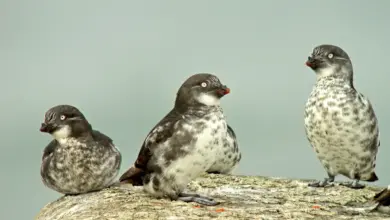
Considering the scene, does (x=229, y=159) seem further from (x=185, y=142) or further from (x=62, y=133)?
(x=185, y=142)

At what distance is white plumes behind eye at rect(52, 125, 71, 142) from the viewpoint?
11742 millimetres

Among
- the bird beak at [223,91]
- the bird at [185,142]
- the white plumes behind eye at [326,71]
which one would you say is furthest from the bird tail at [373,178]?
the bird beak at [223,91]

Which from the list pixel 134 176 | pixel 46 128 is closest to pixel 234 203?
pixel 134 176

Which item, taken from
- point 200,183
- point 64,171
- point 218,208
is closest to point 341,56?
point 200,183

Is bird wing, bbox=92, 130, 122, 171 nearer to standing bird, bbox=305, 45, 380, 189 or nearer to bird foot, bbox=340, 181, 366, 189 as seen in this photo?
standing bird, bbox=305, 45, 380, 189

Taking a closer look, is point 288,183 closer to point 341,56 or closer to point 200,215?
point 341,56

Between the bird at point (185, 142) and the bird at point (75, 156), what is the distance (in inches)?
50.8

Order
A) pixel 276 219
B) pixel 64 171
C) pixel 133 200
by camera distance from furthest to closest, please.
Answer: pixel 64 171 → pixel 133 200 → pixel 276 219

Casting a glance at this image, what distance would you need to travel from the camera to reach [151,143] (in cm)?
1035

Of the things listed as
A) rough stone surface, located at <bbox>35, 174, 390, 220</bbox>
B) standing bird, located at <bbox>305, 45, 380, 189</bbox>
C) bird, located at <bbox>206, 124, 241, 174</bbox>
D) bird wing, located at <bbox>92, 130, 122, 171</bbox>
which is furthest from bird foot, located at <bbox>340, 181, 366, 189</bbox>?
bird wing, located at <bbox>92, 130, 122, 171</bbox>

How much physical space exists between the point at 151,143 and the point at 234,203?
150 cm

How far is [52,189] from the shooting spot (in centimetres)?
1232

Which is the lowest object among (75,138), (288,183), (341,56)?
(288,183)

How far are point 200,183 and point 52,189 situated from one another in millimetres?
2317
